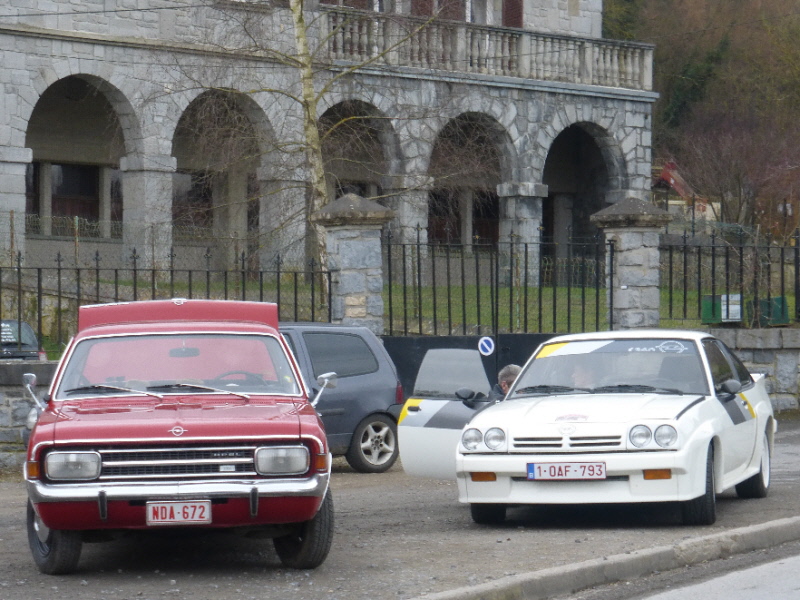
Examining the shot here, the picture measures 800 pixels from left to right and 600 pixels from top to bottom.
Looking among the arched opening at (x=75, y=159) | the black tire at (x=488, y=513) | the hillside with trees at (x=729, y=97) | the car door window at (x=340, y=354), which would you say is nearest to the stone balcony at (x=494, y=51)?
the arched opening at (x=75, y=159)

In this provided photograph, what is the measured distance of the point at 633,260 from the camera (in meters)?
16.7

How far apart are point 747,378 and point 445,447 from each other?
2.79 metres

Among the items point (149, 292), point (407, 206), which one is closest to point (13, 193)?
point (149, 292)

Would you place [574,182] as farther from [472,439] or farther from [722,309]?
[472,439]

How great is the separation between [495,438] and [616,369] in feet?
4.73

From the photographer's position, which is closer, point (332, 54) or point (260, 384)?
point (260, 384)

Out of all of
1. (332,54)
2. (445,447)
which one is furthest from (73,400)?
(332,54)

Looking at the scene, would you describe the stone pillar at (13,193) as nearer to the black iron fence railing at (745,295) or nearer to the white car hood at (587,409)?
the black iron fence railing at (745,295)

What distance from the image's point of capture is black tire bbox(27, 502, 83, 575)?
7.52 metres

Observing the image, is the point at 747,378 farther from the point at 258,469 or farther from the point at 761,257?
the point at 761,257

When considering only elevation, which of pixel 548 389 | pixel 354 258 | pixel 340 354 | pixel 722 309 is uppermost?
pixel 354 258

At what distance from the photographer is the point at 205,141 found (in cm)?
2008

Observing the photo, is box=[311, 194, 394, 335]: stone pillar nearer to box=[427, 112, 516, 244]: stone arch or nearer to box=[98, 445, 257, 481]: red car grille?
box=[427, 112, 516, 244]: stone arch

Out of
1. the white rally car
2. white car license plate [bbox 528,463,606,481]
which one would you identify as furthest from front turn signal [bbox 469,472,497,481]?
white car license plate [bbox 528,463,606,481]
